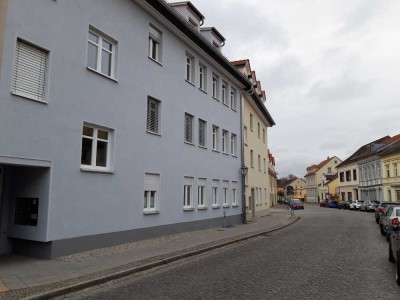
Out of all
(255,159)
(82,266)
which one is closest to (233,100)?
(255,159)

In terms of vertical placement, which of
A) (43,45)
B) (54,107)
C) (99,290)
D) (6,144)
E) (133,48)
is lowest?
(99,290)

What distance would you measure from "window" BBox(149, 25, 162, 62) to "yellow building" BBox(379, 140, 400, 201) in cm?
4082

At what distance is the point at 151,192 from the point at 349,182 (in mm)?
64253

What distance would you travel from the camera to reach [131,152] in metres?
14.1

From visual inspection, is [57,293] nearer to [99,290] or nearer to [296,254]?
[99,290]

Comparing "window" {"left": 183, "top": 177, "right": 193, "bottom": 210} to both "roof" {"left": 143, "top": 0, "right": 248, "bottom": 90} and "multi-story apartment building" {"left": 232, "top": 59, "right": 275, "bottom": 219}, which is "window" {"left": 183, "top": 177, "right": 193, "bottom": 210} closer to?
"roof" {"left": 143, "top": 0, "right": 248, "bottom": 90}

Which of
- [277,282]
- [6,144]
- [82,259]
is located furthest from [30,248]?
[277,282]

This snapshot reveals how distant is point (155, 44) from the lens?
54.2 feet

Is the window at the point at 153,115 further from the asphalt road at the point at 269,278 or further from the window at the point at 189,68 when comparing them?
the asphalt road at the point at 269,278

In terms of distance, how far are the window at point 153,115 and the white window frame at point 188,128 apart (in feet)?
9.14

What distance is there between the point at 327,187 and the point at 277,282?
92.1 meters

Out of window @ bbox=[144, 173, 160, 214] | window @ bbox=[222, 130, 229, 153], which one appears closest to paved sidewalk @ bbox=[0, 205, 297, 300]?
window @ bbox=[144, 173, 160, 214]

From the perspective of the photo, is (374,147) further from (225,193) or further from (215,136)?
(215,136)

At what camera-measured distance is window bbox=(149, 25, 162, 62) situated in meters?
16.1
